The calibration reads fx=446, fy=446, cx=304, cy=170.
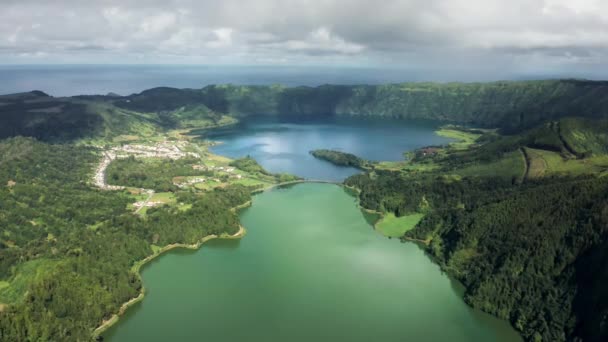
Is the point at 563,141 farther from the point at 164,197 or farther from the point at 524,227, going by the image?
the point at 164,197

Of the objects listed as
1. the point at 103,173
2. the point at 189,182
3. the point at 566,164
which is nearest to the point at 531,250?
the point at 566,164

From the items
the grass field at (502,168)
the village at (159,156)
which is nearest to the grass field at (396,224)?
the grass field at (502,168)

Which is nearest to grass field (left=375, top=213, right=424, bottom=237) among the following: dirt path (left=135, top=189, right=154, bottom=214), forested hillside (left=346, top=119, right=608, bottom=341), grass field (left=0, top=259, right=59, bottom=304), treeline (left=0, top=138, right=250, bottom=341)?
forested hillside (left=346, top=119, right=608, bottom=341)

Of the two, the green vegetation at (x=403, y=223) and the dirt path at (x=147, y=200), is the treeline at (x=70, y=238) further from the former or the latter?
the dirt path at (x=147, y=200)

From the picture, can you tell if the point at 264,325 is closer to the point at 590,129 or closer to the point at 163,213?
the point at 163,213

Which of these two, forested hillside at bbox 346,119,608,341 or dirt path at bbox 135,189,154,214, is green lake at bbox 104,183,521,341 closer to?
forested hillside at bbox 346,119,608,341

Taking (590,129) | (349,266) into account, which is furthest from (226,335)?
(590,129)
